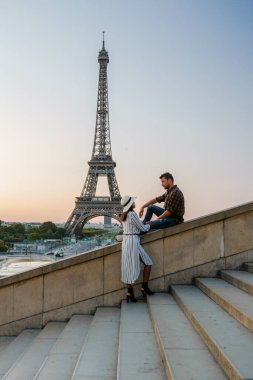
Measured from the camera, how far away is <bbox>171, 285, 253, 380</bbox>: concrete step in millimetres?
3635

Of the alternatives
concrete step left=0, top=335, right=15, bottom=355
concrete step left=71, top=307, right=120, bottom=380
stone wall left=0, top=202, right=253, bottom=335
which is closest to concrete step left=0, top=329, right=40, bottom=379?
concrete step left=0, top=335, right=15, bottom=355

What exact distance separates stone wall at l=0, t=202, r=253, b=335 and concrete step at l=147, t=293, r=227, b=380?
1.47m

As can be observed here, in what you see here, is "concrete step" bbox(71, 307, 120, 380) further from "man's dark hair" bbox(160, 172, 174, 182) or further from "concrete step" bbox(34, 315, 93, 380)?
"man's dark hair" bbox(160, 172, 174, 182)

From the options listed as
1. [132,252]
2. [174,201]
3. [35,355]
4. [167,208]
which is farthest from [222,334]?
[167,208]

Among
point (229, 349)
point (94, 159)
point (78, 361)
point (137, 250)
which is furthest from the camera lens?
point (94, 159)

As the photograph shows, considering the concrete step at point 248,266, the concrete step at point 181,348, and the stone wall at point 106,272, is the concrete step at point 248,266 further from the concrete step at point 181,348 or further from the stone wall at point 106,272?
the concrete step at point 181,348

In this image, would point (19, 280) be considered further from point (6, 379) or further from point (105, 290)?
point (6, 379)

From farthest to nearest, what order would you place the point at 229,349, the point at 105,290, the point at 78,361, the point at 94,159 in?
1. the point at 94,159
2. the point at 105,290
3. the point at 78,361
4. the point at 229,349

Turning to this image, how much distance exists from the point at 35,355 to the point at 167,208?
3247mm

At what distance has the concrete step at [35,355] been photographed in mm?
4938

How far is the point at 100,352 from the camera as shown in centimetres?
498

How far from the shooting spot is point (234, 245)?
776 cm

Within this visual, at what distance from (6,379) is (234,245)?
452 centimetres

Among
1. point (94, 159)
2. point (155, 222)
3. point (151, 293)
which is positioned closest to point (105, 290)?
point (151, 293)
